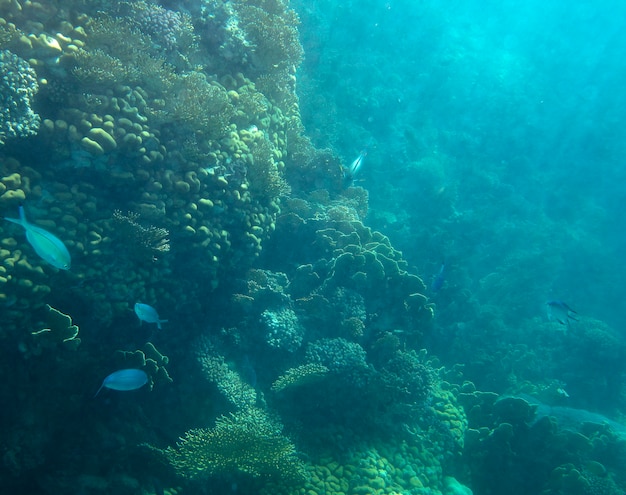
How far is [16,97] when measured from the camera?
418cm

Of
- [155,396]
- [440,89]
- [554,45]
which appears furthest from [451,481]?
[554,45]

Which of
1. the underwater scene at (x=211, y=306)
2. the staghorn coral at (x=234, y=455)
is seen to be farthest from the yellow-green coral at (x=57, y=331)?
the staghorn coral at (x=234, y=455)

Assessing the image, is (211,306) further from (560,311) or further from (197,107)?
(560,311)

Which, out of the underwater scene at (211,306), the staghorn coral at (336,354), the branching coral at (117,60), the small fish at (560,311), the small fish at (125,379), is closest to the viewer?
the small fish at (125,379)

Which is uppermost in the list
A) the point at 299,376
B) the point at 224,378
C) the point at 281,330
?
the point at 281,330

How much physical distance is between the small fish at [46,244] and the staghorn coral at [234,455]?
2.91 m

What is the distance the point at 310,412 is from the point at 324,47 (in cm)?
1714

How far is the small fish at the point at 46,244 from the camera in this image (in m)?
3.18

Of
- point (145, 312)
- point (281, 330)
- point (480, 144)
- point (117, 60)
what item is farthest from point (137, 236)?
point (480, 144)

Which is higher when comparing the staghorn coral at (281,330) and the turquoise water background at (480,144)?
the turquoise water background at (480,144)

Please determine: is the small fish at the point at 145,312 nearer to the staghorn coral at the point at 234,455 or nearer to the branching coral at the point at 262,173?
the staghorn coral at the point at 234,455

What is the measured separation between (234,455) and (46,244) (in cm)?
349

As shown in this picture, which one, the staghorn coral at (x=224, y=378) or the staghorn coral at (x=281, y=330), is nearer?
the staghorn coral at (x=224, y=378)

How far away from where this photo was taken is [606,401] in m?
12.6
